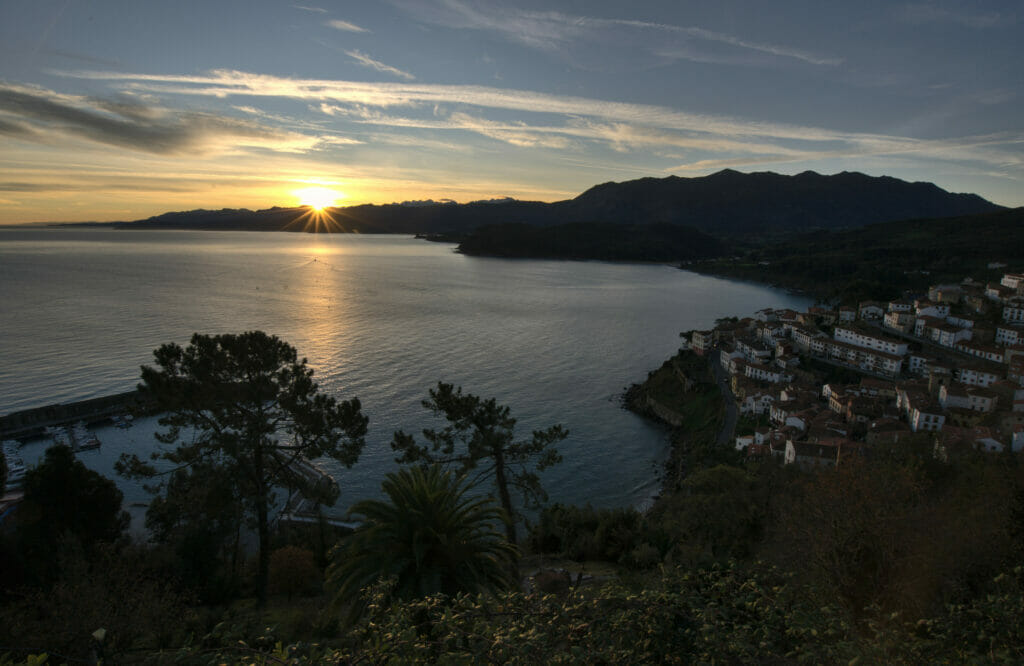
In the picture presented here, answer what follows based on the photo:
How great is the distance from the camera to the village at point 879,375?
77.7 feet

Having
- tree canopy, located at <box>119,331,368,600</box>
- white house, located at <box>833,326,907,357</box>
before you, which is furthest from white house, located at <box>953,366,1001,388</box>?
tree canopy, located at <box>119,331,368,600</box>

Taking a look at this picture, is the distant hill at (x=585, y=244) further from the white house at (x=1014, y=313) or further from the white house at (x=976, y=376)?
the white house at (x=976, y=376)

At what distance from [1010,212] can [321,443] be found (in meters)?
138

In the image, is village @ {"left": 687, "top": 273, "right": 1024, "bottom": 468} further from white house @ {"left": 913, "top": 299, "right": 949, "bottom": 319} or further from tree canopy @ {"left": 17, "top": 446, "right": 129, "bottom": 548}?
tree canopy @ {"left": 17, "top": 446, "right": 129, "bottom": 548}

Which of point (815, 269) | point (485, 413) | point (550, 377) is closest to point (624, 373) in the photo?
point (550, 377)

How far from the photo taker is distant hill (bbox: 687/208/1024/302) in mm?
75375

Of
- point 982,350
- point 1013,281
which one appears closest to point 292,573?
point 982,350

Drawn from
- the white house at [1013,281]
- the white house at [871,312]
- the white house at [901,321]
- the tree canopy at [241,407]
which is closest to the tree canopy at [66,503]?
the tree canopy at [241,407]

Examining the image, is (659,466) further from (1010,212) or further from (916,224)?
(916,224)

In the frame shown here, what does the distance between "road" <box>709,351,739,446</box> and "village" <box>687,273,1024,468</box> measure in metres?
0.32

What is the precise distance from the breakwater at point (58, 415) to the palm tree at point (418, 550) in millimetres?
24784

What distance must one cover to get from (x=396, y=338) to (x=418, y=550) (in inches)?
1547

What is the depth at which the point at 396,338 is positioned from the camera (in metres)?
44.4

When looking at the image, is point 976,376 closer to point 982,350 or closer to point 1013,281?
point 982,350
